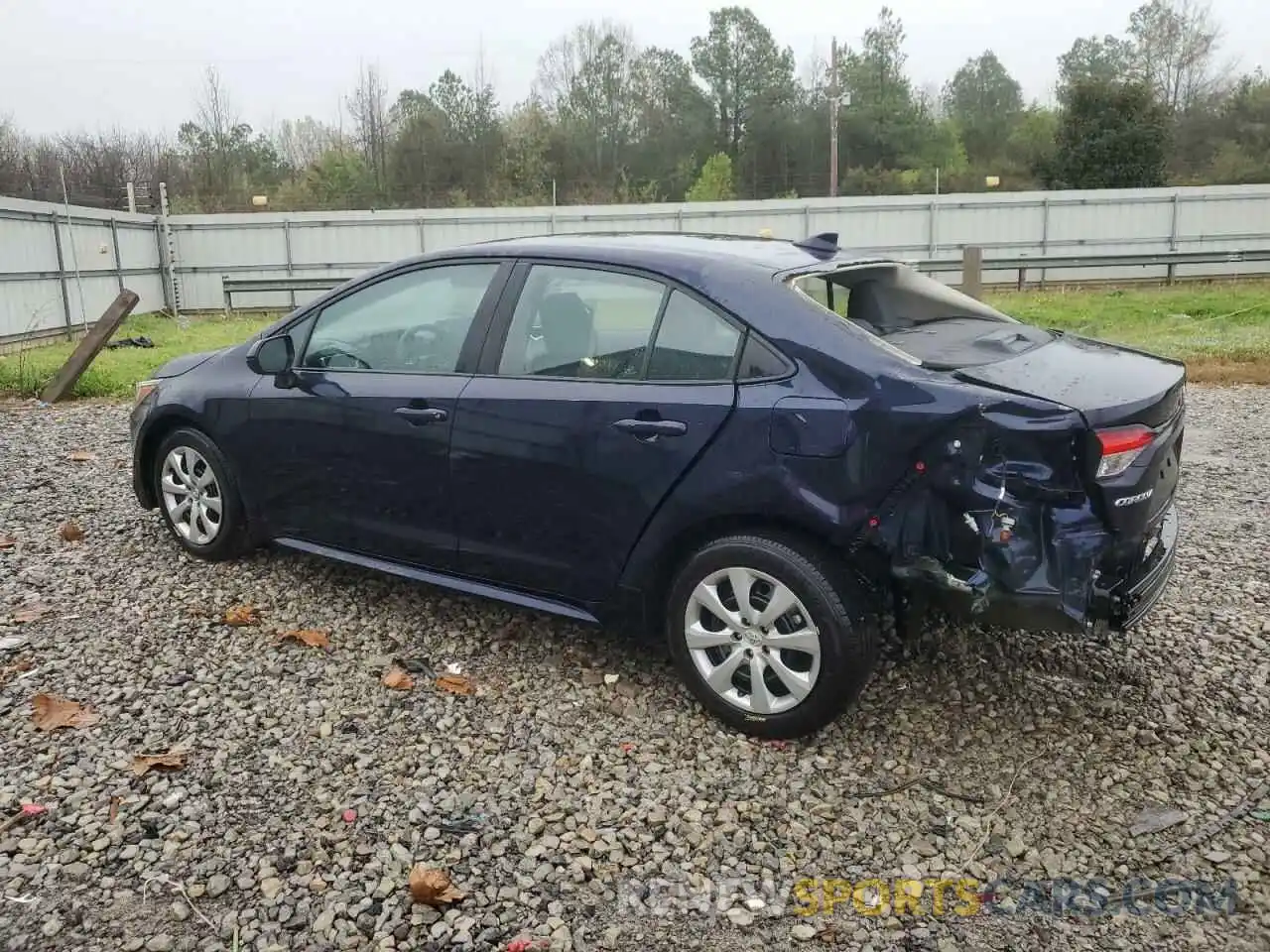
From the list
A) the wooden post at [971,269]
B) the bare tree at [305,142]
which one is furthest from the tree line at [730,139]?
the wooden post at [971,269]

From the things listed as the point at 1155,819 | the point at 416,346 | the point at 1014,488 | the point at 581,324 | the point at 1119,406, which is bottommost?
the point at 1155,819

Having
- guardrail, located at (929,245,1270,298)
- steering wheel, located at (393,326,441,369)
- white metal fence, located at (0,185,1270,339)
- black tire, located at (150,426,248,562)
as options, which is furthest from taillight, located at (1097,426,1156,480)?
white metal fence, located at (0,185,1270,339)

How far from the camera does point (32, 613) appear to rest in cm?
452

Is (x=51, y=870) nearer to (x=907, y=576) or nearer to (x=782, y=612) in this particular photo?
(x=782, y=612)

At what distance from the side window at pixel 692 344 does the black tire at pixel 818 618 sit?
58cm

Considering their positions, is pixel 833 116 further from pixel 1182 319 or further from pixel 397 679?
pixel 397 679

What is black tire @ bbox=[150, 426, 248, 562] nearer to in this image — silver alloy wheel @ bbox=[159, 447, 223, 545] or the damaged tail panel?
silver alloy wheel @ bbox=[159, 447, 223, 545]

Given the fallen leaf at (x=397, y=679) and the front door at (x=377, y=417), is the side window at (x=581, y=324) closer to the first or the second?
the front door at (x=377, y=417)

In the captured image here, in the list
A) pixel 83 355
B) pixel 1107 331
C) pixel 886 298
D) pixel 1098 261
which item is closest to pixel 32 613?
pixel 886 298

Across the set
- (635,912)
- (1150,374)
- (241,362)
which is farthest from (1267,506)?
(241,362)

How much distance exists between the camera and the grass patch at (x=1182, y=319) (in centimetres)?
1154

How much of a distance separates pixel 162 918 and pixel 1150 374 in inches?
132

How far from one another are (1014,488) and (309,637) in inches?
110

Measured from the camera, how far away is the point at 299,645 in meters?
4.18
